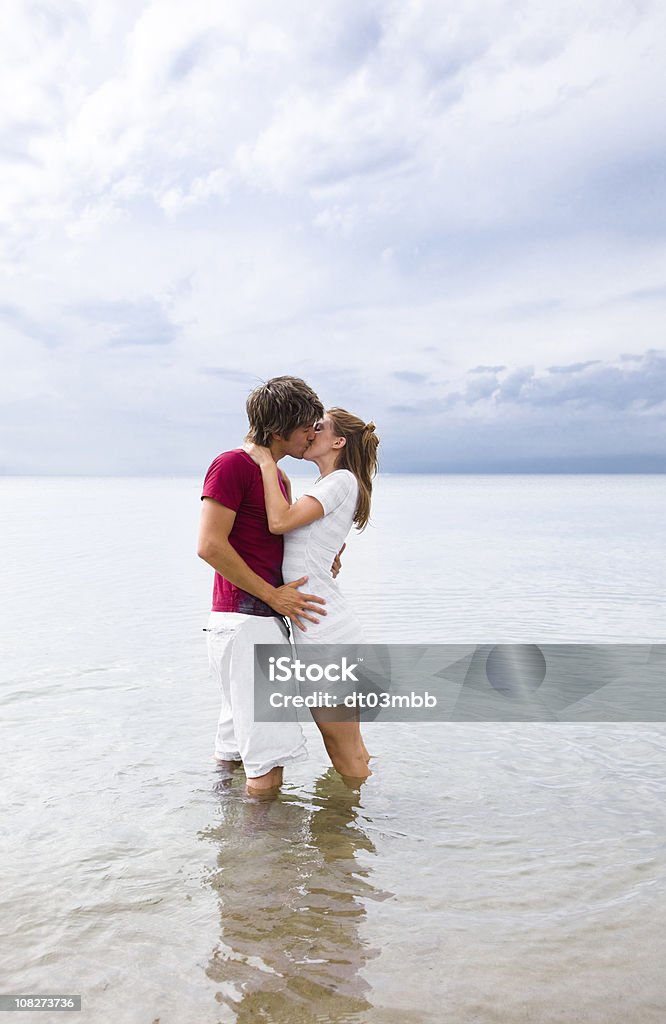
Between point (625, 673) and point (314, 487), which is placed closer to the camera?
point (314, 487)

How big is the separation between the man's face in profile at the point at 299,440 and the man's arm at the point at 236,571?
0.46m

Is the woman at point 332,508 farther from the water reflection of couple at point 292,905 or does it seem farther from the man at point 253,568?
the water reflection of couple at point 292,905

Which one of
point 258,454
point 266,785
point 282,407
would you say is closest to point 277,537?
point 258,454

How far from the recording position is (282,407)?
440 centimetres

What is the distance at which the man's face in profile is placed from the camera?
14.7 feet

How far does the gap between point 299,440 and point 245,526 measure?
1.77 ft

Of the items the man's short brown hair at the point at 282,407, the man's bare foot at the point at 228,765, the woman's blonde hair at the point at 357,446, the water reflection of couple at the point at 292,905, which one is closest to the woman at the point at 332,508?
the woman's blonde hair at the point at 357,446

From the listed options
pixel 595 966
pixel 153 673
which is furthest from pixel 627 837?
pixel 153 673

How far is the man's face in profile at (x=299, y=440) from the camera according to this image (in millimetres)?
4484

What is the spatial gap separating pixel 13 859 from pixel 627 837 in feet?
10.6

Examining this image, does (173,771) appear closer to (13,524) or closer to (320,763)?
(320,763)

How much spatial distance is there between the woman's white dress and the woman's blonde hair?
2.6 inches

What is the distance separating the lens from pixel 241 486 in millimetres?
4426

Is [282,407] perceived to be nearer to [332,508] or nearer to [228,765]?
[332,508]
